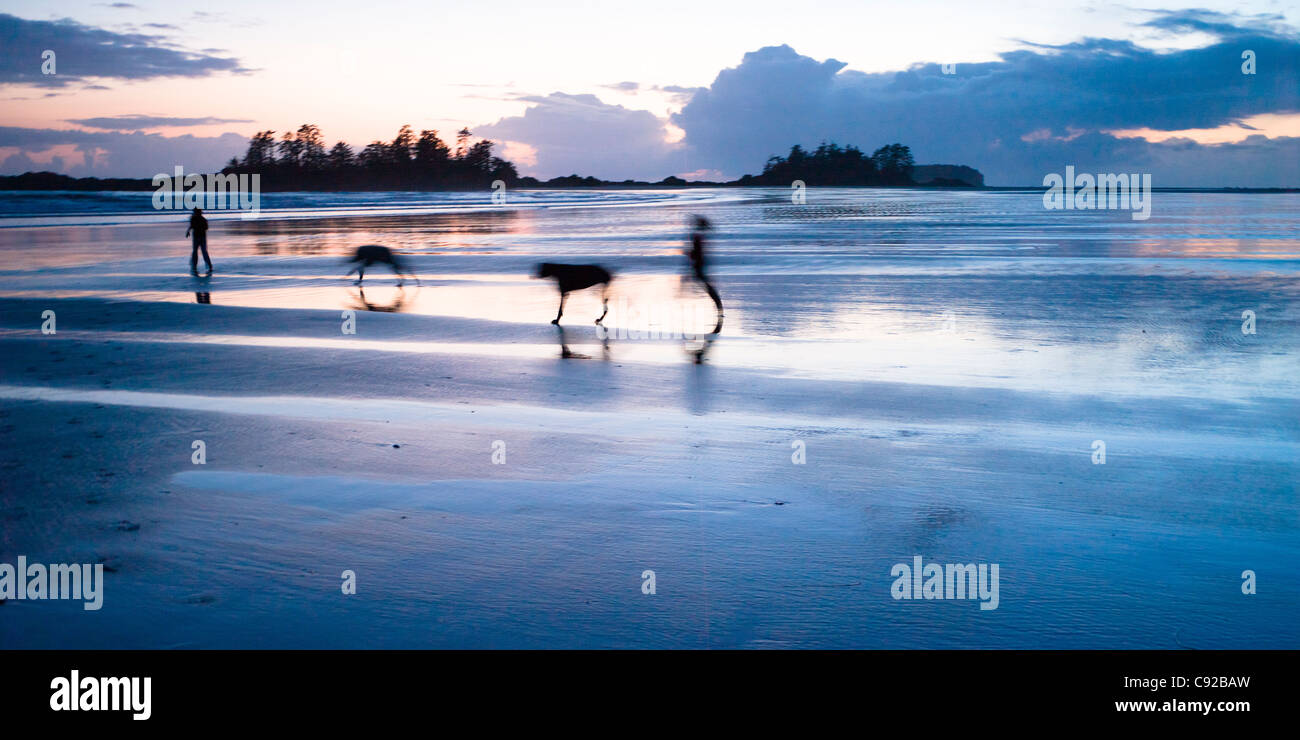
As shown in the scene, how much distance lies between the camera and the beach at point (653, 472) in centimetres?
414

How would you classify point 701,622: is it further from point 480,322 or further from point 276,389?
point 480,322

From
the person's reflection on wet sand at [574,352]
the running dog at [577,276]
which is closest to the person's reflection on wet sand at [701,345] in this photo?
the person's reflection on wet sand at [574,352]

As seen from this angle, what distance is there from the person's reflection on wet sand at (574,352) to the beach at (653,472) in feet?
0.38

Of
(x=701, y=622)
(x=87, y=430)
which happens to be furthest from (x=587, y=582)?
(x=87, y=430)

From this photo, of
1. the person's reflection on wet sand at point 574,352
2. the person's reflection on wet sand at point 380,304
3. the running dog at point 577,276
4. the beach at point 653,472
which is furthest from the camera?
the person's reflection on wet sand at point 380,304

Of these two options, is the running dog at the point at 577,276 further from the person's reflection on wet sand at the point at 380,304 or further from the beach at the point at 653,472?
the person's reflection on wet sand at the point at 380,304

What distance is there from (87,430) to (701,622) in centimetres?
593

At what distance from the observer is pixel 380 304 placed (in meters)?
15.7

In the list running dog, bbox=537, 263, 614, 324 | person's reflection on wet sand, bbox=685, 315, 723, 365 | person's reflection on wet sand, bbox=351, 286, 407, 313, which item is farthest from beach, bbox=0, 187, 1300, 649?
running dog, bbox=537, 263, 614, 324

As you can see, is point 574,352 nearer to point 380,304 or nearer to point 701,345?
point 701,345

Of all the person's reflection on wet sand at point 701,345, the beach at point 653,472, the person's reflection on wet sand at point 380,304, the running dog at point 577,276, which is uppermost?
the running dog at point 577,276

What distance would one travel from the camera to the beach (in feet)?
13.6

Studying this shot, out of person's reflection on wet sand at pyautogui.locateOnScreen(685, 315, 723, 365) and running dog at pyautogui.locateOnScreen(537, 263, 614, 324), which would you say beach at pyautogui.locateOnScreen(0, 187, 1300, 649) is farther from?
running dog at pyautogui.locateOnScreen(537, 263, 614, 324)
